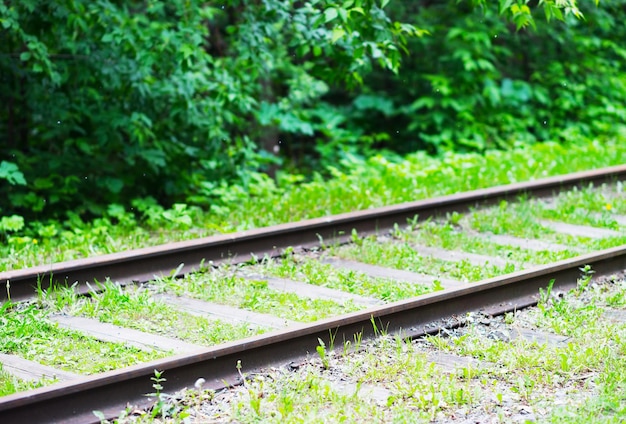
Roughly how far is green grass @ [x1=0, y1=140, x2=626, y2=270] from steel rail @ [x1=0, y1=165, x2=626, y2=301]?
653 mm

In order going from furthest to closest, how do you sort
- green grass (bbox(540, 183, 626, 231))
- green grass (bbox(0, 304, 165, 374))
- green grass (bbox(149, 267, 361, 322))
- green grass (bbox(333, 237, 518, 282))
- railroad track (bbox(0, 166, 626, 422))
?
green grass (bbox(540, 183, 626, 231)) → green grass (bbox(333, 237, 518, 282)) → green grass (bbox(149, 267, 361, 322)) → green grass (bbox(0, 304, 165, 374)) → railroad track (bbox(0, 166, 626, 422))

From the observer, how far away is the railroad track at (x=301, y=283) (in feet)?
15.3

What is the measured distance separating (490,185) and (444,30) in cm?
686

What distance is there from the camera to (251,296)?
21.4 feet

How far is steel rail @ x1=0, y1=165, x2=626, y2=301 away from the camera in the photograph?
6512 millimetres

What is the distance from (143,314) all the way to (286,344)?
1147mm

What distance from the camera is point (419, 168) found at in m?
12.4

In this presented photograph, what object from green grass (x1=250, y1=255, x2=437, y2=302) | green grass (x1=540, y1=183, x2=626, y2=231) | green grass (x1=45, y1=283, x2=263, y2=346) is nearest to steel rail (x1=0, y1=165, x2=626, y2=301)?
green grass (x1=45, y1=283, x2=263, y2=346)

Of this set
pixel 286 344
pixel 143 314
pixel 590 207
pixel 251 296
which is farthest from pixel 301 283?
pixel 590 207

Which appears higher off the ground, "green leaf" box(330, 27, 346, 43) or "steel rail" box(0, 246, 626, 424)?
"green leaf" box(330, 27, 346, 43)

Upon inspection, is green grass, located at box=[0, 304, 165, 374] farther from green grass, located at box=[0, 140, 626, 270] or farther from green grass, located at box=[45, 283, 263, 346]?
green grass, located at box=[0, 140, 626, 270]

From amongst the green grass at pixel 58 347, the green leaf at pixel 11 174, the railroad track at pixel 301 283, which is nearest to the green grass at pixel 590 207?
the railroad track at pixel 301 283

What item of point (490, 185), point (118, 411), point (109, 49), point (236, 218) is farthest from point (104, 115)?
point (118, 411)

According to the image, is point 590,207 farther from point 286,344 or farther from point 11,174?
point 11,174
